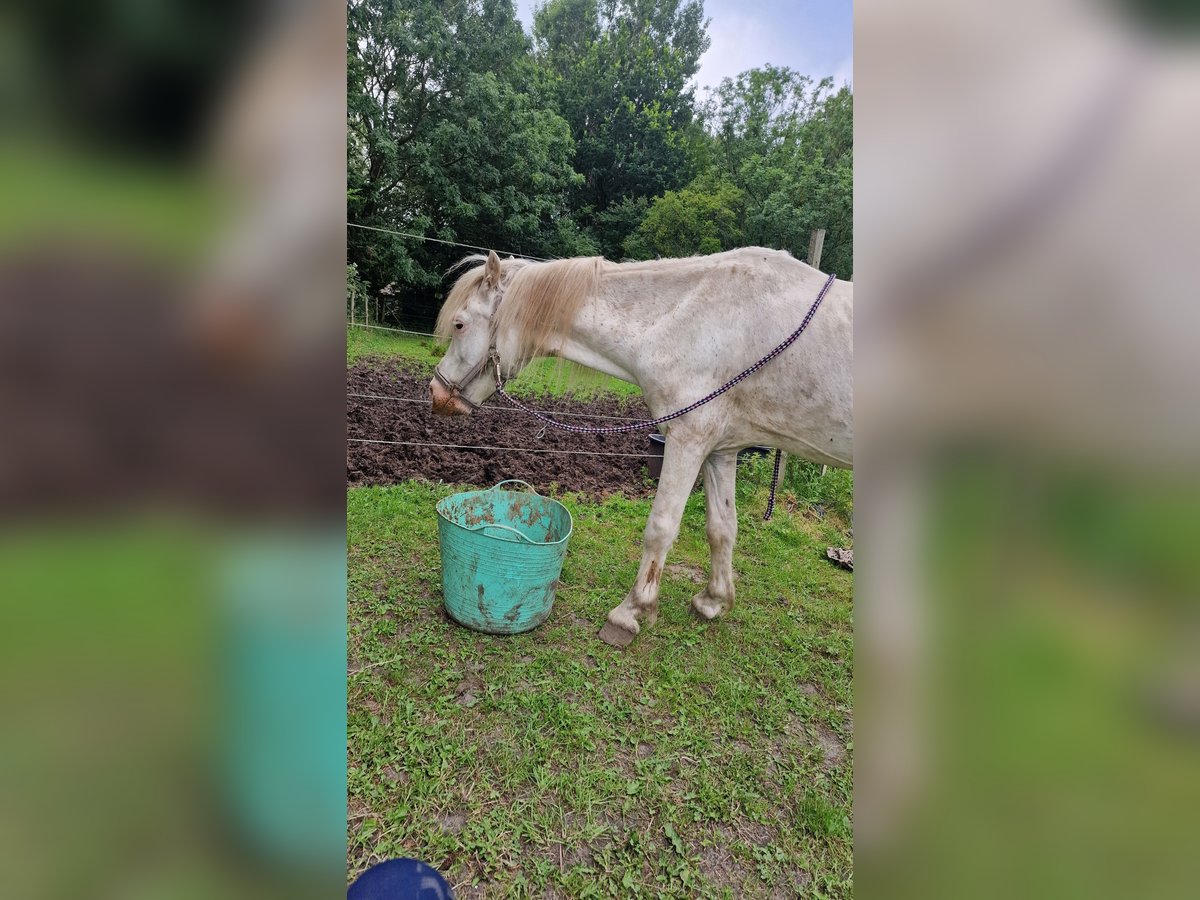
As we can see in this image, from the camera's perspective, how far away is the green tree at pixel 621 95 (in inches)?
913

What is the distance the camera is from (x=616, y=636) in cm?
318

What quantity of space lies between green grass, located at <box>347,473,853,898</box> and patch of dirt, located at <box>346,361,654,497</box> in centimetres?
160

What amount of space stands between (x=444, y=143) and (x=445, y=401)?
15.3 m

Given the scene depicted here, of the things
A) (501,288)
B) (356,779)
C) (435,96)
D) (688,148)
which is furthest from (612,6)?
(356,779)

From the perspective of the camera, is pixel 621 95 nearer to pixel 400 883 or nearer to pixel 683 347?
pixel 683 347

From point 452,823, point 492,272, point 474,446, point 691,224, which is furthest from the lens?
point 691,224

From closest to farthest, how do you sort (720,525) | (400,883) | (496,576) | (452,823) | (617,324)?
(400,883), (452,823), (496,576), (617,324), (720,525)

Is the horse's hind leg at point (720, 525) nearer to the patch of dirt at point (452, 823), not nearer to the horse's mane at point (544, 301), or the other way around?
the horse's mane at point (544, 301)
